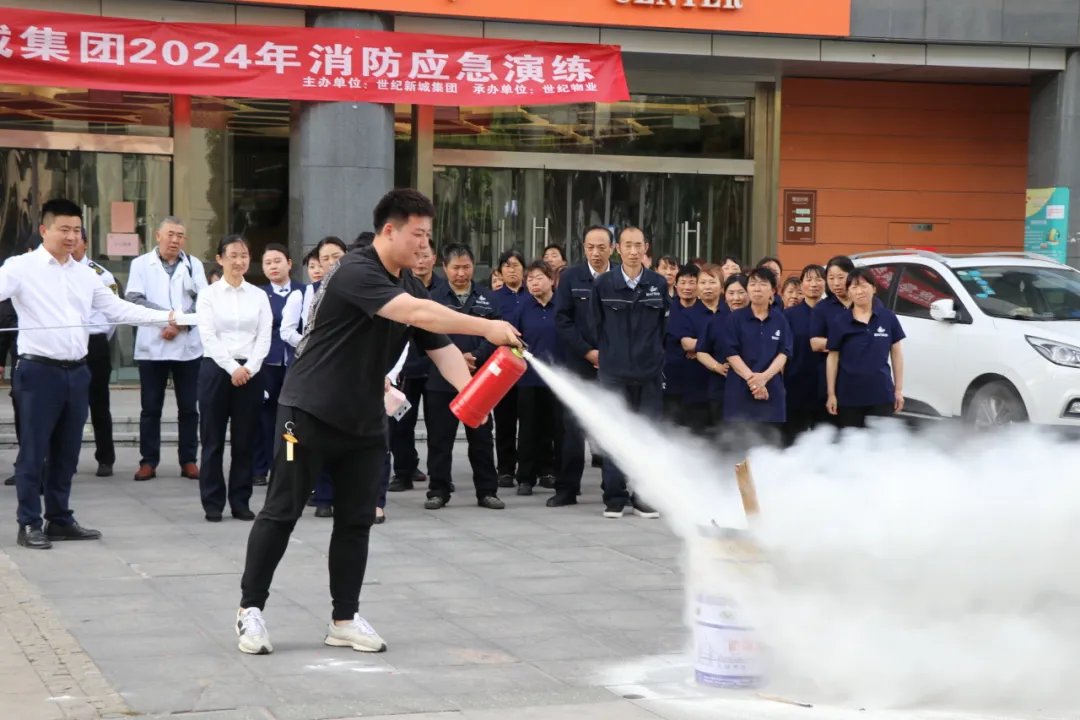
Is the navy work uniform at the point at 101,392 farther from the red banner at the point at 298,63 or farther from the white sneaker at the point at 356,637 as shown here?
the white sneaker at the point at 356,637

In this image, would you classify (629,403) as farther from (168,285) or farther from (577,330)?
(168,285)

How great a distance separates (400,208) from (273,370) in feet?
16.9

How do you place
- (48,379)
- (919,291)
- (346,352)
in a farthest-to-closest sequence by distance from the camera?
(919,291), (48,379), (346,352)

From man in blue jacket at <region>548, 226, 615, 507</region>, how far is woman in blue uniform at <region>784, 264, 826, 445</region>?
161 centimetres

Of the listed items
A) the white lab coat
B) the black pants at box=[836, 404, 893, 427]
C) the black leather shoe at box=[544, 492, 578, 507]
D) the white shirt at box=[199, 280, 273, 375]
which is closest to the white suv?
the black pants at box=[836, 404, 893, 427]

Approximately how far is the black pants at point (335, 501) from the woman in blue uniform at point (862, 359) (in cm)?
526

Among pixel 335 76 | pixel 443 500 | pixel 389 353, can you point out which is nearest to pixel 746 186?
pixel 335 76

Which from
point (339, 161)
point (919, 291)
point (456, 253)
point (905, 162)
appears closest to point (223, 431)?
point (456, 253)

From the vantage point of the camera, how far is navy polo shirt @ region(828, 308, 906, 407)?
34.6ft

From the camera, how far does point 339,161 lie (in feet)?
53.5

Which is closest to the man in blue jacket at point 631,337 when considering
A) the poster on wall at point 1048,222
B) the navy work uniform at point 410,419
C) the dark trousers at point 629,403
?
the dark trousers at point 629,403

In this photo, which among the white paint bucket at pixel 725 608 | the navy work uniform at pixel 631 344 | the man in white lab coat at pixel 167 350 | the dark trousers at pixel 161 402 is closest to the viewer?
the white paint bucket at pixel 725 608

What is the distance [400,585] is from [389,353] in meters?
1.88

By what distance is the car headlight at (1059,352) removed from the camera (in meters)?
11.9
